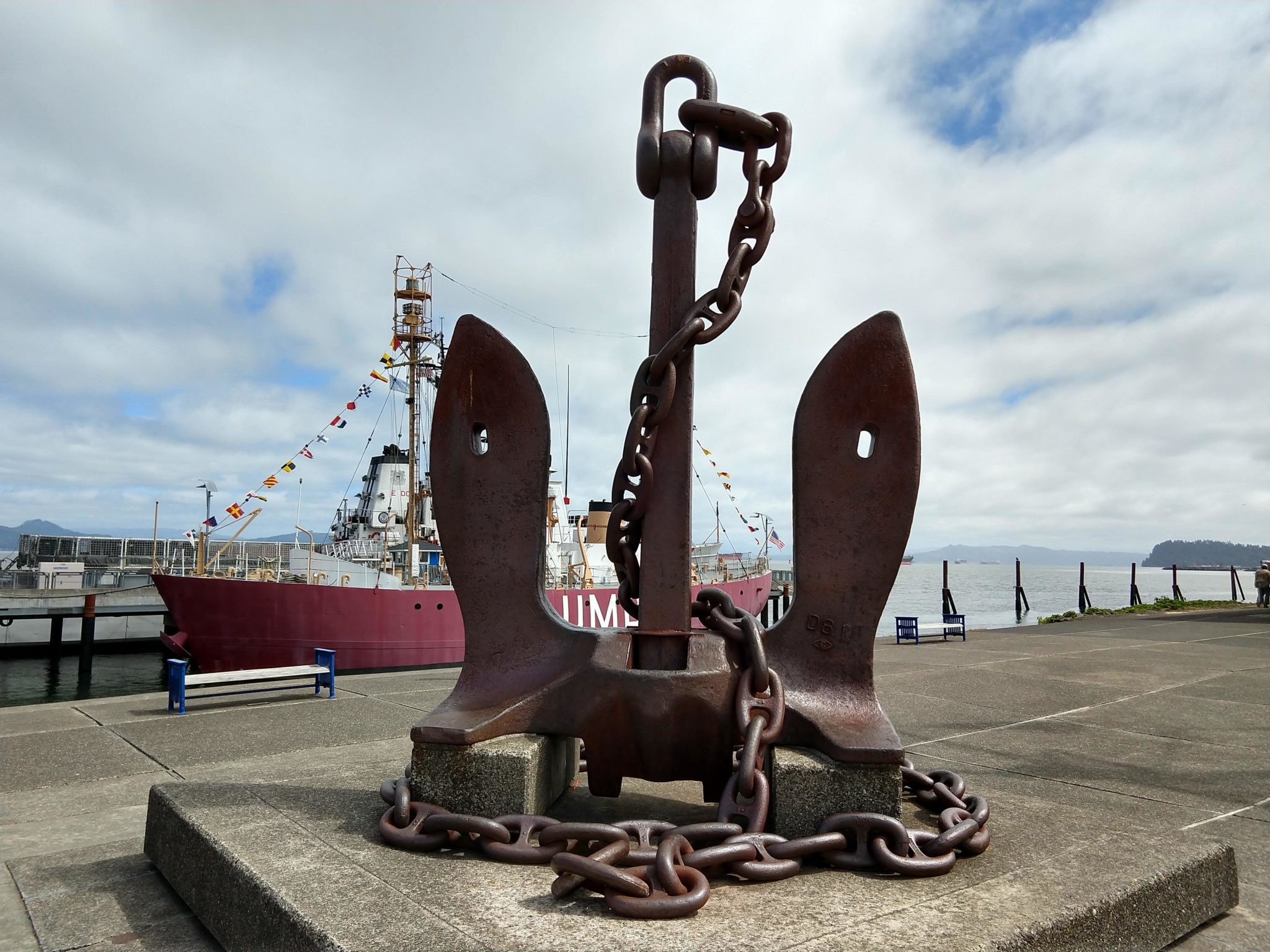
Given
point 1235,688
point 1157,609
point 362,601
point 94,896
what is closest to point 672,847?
point 94,896

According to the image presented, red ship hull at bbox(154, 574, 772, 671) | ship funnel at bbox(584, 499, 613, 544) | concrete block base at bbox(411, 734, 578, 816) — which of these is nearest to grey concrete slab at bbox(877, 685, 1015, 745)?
concrete block base at bbox(411, 734, 578, 816)

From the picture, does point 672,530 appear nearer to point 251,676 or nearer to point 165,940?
point 165,940

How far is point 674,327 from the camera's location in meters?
2.87

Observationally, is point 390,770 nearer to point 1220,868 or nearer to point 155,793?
point 155,793

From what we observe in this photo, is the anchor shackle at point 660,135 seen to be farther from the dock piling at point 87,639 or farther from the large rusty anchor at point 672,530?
the dock piling at point 87,639

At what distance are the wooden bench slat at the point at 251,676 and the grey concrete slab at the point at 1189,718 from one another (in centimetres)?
601

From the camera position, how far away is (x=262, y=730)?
5754mm

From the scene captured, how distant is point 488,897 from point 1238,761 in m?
4.50

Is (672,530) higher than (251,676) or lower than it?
higher

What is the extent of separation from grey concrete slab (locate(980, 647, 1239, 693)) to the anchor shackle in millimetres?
6413

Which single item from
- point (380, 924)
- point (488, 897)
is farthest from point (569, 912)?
point (380, 924)

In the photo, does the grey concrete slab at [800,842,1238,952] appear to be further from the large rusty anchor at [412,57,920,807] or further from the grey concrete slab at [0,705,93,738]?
the grey concrete slab at [0,705,93,738]

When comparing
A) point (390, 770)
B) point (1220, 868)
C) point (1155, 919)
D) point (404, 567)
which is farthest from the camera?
point (404, 567)

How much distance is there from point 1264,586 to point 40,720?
25641 millimetres
